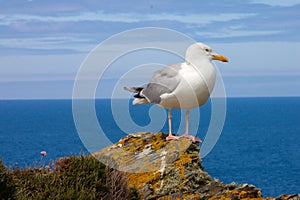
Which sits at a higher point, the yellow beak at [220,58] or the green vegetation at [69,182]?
the yellow beak at [220,58]

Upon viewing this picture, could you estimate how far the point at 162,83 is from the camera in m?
9.32

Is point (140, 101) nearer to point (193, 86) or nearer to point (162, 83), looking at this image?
point (162, 83)

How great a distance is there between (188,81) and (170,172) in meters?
1.65

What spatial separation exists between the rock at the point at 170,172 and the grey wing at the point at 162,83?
3.26ft

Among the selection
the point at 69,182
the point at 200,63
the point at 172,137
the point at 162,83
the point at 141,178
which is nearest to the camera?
the point at 69,182

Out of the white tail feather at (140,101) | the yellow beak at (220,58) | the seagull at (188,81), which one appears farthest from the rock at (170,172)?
the yellow beak at (220,58)

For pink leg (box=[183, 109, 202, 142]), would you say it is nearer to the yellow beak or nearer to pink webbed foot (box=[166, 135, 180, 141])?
pink webbed foot (box=[166, 135, 180, 141])

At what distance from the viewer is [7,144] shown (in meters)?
120

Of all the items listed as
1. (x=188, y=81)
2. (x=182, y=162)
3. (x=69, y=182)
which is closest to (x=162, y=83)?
(x=188, y=81)

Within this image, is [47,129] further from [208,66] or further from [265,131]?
[208,66]

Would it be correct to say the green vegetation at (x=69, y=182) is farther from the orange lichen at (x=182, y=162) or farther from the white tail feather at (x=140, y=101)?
the white tail feather at (x=140, y=101)

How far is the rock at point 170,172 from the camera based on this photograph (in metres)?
8.80

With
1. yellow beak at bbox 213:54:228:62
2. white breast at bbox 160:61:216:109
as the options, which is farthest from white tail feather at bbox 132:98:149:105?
yellow beak at bbox 213:54:228:62

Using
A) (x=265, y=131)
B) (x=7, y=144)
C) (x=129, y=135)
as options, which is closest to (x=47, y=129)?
(x=7, y=144)
